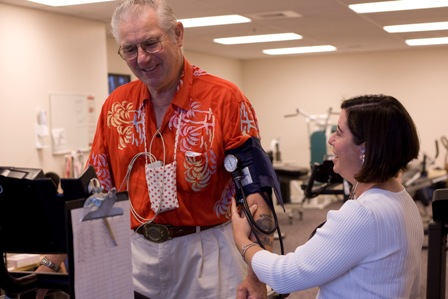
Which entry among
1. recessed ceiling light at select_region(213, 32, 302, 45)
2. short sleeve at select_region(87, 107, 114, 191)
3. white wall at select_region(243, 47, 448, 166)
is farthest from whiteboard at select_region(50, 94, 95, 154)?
Result: white wall at select_region(243, 47, 448, 166)

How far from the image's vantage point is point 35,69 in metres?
5.35

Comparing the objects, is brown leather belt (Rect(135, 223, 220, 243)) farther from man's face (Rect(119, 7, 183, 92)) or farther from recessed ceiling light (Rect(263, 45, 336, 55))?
recessed ceiling light (Rect(263, 45, 336, 55))

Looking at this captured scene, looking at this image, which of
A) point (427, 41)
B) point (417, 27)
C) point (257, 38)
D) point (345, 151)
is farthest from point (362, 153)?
point (427, 41)

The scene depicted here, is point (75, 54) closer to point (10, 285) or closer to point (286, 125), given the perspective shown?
point (10, 285)

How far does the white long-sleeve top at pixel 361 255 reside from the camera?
4.36 ft

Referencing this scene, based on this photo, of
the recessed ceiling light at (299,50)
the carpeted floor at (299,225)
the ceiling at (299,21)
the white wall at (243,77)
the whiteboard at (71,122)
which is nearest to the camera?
the white wall at (243,77)

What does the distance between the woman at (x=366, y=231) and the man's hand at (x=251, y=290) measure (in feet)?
0.18

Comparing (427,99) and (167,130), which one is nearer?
(167,130)

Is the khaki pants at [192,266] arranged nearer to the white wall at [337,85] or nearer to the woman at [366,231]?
the woman at [366,231]

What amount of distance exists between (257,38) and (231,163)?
6.78 metres

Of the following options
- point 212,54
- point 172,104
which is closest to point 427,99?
point 212,54

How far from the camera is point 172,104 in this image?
1645mm

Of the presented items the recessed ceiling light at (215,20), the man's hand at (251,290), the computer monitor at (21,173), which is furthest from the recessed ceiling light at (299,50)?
the computer monitor at (21,173)

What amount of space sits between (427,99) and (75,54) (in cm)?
650
